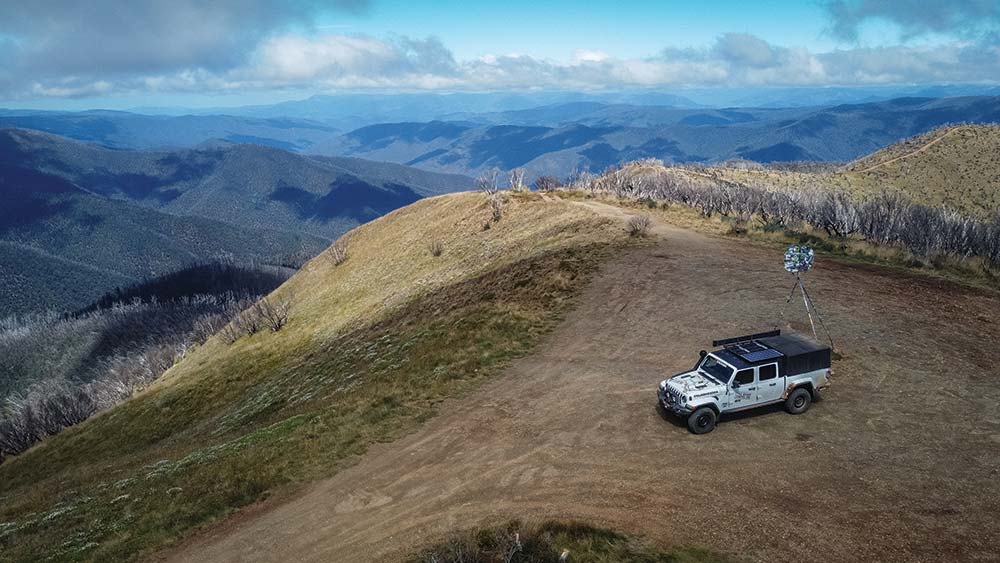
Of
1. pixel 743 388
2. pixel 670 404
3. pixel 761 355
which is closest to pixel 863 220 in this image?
pixel 761 355

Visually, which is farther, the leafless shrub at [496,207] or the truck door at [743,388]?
the leafless shrub at [496,207]

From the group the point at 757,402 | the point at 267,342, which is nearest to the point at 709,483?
the point at 757,402

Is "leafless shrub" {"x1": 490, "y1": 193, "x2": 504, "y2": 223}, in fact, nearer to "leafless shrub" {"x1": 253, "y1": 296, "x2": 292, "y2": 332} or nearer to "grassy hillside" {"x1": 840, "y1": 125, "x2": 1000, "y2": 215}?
"leafless shrub" {"x1": 253, "y1": 296, "x2": 292, "y2": 332}

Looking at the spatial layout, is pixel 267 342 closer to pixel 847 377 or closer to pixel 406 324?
pixel 406 324

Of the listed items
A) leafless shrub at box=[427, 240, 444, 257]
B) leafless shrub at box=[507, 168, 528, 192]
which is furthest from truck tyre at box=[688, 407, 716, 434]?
leafless shrub at box=[507, 168, 528, 192]

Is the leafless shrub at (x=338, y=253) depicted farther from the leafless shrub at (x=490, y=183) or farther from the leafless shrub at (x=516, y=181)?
the leafless shrub at (x=516, y=181)

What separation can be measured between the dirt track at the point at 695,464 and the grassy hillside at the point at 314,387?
196 centimetres

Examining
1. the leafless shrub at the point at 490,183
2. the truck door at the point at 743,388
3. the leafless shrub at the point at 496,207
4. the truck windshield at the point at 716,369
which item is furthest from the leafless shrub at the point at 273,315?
the truck door at the point at 743,388

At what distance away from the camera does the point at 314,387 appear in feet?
108

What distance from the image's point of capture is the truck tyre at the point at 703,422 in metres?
19.0

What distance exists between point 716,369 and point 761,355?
1588mm

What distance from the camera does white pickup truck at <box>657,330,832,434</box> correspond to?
62.5ft

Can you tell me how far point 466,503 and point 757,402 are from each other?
419 inches

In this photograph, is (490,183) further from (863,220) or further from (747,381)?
(747,381)
